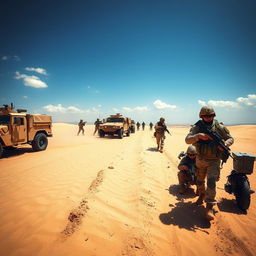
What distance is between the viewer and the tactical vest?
8.47 feet

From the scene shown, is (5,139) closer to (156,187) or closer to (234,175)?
(156,187)

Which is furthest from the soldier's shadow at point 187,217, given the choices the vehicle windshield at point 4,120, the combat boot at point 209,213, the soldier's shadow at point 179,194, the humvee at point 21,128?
the vehicle windshield at point 4,120

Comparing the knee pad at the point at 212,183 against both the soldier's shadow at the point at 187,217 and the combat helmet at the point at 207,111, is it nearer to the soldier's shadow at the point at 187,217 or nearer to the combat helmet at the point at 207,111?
the soldier's shadow at the point at 187,217

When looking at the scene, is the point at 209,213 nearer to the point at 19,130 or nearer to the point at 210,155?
the point at 210,155

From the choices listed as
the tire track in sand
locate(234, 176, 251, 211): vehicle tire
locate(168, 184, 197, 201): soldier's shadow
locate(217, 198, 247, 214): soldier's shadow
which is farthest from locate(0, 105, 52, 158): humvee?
locate(234, 176, 251, 211): vehicle tire

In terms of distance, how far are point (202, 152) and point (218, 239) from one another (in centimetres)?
127

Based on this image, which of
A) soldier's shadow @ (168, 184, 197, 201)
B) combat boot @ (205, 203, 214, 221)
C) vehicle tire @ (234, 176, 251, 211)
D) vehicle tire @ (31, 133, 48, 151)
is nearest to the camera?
combat boot @ (205, 203, 214, 221)

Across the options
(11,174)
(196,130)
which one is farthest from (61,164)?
(196,130)

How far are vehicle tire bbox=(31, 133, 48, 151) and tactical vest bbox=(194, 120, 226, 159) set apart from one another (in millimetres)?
8009

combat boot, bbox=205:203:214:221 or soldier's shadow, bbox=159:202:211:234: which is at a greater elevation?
combat boot, bbox=205:203:214:221

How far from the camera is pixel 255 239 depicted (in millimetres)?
2213

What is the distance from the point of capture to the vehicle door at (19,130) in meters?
6.79

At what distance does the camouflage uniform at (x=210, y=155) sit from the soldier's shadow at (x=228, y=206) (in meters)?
0.72

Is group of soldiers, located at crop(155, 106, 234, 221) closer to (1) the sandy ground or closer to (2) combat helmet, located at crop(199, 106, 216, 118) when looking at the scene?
(2) combat helmet, located at crop(199, 106, 216, 118)
